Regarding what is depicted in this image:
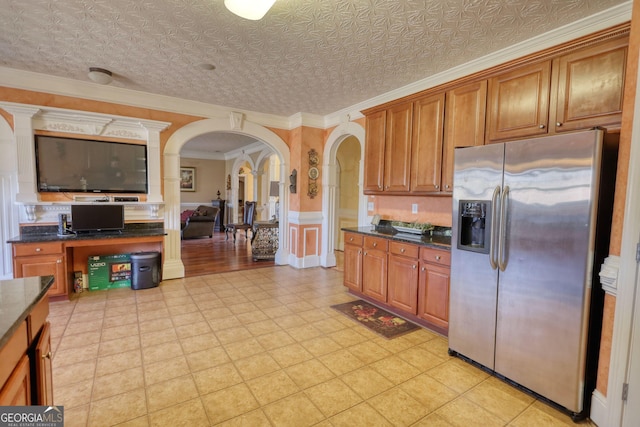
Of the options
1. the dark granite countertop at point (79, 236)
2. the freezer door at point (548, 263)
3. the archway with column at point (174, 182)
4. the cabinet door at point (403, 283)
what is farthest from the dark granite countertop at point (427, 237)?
the dark granite countertop at point (79, 236)

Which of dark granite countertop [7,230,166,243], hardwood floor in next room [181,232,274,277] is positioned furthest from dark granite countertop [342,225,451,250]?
dark granite countertop [7,230,166,243]

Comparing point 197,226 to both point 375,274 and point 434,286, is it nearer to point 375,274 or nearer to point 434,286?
point 375,274

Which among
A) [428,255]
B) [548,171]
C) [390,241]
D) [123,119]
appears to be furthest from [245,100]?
[548,171]

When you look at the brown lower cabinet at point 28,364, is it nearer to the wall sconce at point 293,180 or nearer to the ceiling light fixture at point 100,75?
the ceiling light fixture at point 100,75

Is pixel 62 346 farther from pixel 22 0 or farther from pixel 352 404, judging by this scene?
pixel 22 0

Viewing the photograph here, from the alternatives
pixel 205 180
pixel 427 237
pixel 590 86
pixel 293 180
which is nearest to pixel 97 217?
pixel 293 180

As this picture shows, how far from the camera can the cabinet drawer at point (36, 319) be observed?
4.25ft

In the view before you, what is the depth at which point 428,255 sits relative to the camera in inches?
118

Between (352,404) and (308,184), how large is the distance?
398 cm

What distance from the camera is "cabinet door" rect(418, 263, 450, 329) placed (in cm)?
285

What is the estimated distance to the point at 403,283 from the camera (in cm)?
328

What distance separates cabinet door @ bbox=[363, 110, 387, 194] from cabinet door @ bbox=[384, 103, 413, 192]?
74mm

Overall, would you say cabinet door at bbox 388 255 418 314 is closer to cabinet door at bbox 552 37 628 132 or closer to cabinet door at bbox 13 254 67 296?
cabinet door at bbox 552 37 628 132

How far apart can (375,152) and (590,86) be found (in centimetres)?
222
